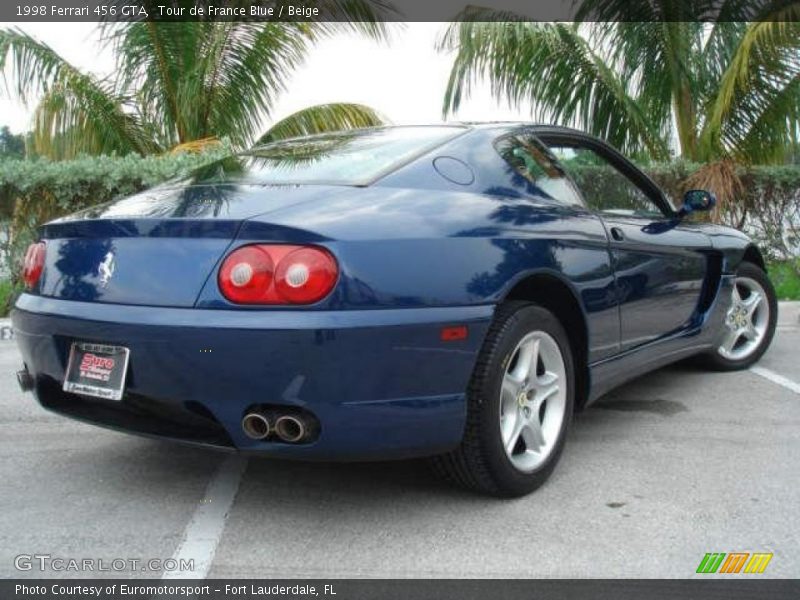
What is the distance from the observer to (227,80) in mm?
9656

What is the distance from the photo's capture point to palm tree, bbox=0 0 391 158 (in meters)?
9.34

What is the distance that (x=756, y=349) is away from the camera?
522 centimetres

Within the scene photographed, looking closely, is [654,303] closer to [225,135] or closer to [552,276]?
[552,276]

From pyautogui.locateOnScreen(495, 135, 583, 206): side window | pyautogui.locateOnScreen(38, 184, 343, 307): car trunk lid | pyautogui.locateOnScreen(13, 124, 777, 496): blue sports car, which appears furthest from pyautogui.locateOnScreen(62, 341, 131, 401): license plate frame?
pyautogui.locateOnScreen(495, 135, 583, 206): side window

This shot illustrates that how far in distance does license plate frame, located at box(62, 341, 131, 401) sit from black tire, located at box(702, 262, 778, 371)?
353cm

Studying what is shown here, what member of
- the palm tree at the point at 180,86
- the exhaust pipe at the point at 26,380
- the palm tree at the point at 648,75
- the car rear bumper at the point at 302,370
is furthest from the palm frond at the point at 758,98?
the exhaust pipe at the point at 26,380

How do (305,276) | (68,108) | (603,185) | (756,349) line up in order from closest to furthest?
(305,276)
(603,185)
(756,349)
(68,108)

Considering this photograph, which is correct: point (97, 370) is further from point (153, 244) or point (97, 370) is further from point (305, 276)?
point (305, 276)

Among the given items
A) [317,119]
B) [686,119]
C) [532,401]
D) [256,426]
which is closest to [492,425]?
[532,401]

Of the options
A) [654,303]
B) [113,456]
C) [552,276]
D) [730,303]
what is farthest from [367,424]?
[730,303]

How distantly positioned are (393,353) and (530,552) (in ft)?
2.50

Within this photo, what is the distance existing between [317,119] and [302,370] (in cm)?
773

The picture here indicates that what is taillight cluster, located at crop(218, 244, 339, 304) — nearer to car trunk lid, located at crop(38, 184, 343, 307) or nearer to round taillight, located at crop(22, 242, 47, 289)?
car trunk lid, located at crop(38, 184, 343, 307)
